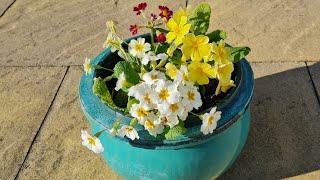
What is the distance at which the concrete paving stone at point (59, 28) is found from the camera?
384cm

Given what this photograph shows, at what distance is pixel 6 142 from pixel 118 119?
4.19 feet

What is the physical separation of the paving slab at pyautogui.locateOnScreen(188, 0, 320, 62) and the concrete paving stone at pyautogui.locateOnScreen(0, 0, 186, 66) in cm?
48

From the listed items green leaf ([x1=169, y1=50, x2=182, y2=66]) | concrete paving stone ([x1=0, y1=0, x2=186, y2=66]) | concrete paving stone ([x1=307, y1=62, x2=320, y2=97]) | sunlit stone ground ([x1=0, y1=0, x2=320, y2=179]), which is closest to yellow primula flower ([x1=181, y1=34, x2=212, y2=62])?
green leaf ([x1=169, y1=50, x2=182, y2=66])

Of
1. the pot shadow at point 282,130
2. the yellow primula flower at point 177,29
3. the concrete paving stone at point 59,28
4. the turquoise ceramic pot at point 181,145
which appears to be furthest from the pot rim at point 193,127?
the concrete paving stone at point 59,28

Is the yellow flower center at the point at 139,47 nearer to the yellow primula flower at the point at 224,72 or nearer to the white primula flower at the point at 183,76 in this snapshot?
the white primula flower at the point at 183,76

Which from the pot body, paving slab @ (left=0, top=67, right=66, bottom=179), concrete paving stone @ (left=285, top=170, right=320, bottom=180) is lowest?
concrete paving stone @ (left=285, top=170, right=320, bottom=180)

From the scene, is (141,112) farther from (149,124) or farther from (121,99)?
(121,99)

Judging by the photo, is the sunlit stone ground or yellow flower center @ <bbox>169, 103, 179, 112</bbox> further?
the sunlit stone ground

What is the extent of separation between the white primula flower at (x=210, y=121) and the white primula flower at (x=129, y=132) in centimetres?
28

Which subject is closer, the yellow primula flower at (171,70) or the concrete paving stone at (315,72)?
the yellow primula flower at (171,70)

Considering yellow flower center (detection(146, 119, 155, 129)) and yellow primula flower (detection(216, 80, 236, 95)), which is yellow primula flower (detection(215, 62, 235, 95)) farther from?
yellow flower center (detection(146, 119, 155, 129))

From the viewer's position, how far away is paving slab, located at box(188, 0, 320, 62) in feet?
11.7

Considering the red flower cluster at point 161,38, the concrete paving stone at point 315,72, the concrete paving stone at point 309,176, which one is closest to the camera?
the red flower cluster at point 161,38

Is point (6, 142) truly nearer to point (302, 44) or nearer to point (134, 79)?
point (134, 79)
